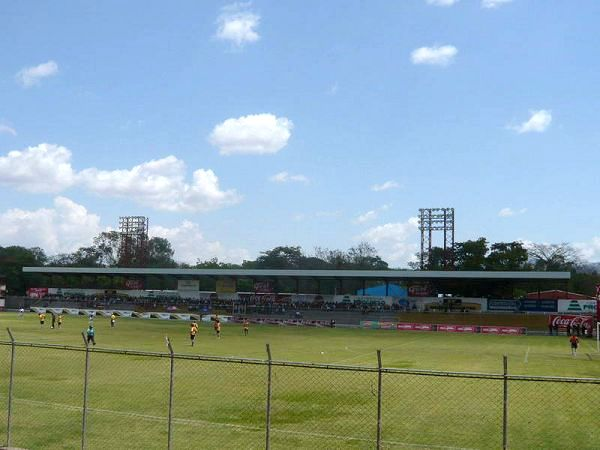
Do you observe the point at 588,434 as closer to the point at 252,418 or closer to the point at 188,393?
the point at 252,418

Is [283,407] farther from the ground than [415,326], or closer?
farther from the ground

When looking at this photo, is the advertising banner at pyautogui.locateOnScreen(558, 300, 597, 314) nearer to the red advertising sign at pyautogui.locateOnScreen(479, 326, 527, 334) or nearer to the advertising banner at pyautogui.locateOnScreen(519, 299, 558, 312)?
the advertising banner at pyautogui.locateOnScreen(519, 299, 558, 312)

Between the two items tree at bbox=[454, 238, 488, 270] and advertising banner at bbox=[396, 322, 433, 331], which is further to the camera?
tree at bbox=[454, 238, 488, 270]

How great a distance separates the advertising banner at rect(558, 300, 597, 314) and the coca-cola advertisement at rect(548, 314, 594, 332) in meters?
8.67

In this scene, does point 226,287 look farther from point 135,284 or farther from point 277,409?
point 277,409

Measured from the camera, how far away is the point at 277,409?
1834cm

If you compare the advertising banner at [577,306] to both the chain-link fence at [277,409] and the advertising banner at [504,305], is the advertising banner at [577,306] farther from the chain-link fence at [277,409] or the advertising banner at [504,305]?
the chain-link fence at [277,409]

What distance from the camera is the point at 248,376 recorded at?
25.6m

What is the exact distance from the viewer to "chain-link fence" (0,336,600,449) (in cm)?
1367

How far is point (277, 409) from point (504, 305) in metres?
71.2

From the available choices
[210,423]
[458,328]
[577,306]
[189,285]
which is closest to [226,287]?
[189,285]

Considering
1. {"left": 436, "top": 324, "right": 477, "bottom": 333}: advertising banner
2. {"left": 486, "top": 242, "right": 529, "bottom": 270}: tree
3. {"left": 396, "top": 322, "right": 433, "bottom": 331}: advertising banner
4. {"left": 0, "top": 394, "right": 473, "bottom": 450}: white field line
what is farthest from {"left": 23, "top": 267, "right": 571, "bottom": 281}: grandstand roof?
{"left": 0, "top": 394, "right": 473, "bottom": 450}: white field line

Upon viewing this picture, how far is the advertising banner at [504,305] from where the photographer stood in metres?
83.5

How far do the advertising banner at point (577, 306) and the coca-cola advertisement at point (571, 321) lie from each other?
→ 342 inches
